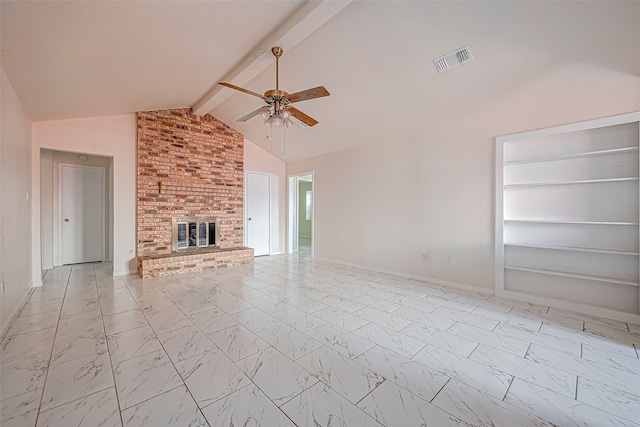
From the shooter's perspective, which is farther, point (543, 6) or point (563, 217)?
point (563, 217)

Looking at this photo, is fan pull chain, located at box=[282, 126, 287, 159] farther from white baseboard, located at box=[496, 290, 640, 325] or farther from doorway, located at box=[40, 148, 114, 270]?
white baseboard, located at box=[496, 290, 640, 325]

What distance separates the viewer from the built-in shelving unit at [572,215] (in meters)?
2.83

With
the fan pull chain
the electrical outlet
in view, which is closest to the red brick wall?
the fan pull chain

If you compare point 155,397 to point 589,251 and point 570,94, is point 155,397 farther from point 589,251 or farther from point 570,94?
point 570,94

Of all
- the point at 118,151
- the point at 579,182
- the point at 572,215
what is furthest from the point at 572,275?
the point at 118,151

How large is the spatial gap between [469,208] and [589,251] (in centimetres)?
130

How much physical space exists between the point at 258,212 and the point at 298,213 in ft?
5.80

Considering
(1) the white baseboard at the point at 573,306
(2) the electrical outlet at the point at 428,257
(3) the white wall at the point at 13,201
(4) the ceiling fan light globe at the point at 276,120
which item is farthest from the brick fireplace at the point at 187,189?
(1) the white baseboard at the point at 573,306

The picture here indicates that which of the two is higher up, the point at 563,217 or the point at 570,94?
the point at 570,94

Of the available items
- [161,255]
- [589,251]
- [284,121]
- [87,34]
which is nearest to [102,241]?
[161,255]

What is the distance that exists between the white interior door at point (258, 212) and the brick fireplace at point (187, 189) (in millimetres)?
279

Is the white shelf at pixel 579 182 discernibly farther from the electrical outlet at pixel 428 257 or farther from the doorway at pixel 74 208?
the doorway at pixel 74 208

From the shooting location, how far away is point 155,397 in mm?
1588

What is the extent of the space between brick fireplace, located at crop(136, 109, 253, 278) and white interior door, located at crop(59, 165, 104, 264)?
184 centimetres
